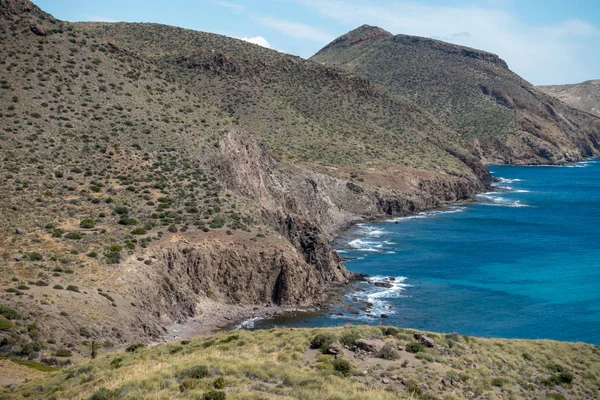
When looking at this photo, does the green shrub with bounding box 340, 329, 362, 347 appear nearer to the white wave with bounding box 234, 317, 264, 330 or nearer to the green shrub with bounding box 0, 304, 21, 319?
the white wave with bounding box 234, 317, 264, 330

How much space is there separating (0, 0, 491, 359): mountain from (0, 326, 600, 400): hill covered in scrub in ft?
35.9

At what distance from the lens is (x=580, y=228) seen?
99.8m

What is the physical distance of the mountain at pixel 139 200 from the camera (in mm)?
44062

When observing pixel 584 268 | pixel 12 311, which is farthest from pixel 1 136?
pixel 584 268

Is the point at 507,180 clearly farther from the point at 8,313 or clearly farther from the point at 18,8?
the point at 8,313

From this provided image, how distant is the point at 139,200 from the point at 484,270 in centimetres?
4121

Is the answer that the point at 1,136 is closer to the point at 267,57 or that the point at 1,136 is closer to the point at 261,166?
the point at 261,166

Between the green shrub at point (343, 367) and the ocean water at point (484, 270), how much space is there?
2322cm

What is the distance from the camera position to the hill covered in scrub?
23.9 meters

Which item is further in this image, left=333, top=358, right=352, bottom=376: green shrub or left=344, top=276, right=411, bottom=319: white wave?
left=344, top=276, right=411, bottom=319: white wave

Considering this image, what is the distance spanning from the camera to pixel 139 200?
5916cm

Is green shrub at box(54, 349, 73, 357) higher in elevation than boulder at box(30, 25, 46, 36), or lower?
lower

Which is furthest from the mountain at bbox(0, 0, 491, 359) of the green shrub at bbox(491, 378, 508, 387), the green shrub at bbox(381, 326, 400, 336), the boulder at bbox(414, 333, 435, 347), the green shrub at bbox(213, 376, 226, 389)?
the green shrub at bbox(491, 378, 508, 387)

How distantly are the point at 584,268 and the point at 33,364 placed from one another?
64464 mm
